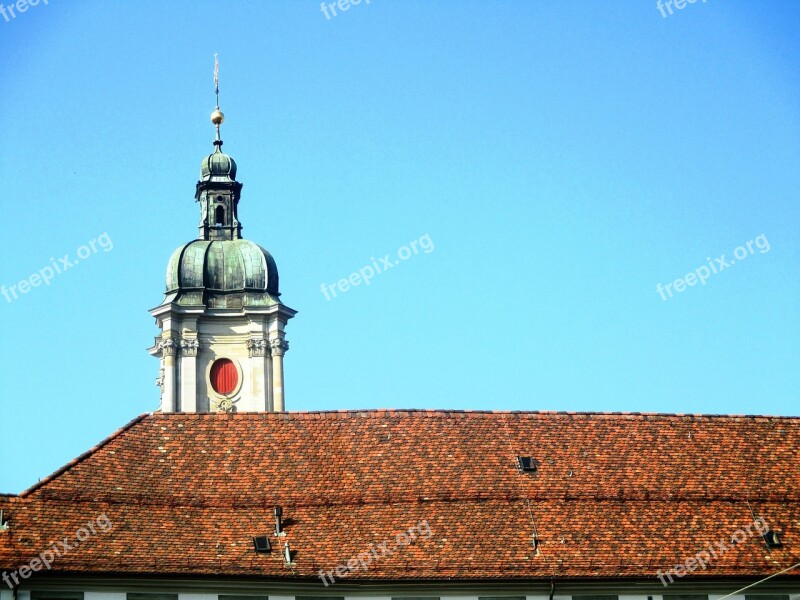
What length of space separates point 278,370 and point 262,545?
58.9 m

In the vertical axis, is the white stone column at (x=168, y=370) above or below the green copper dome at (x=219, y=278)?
below

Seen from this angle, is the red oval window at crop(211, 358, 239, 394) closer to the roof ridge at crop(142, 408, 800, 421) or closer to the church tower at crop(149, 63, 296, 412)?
the church tower at crop(149, 63, 296, 412)

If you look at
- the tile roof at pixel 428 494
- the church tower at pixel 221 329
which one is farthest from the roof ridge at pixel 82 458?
the church tower at pixel 221 329

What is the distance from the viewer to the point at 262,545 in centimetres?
5281

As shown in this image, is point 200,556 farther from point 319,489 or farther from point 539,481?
point 539,481

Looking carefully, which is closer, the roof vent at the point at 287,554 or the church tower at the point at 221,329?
the roof vent at the point at 287,554

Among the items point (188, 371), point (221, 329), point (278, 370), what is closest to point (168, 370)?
point (188, 371)

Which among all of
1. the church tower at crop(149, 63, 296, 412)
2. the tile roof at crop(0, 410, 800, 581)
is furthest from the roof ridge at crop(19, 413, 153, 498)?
the church tower at crop(149, 63, 296, 412)

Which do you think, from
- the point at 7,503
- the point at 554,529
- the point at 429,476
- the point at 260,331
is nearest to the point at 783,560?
the point at 554,529

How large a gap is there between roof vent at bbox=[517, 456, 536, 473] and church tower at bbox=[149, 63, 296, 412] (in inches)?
2101

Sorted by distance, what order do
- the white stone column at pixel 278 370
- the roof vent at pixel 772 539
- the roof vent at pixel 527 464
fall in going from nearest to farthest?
the roof vent at pixel 772 539, the roof vent at pixel 527 464, the white stone column at pixel 278 370

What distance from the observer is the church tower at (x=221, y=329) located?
11056 centimetres

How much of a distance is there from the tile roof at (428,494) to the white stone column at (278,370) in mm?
52469

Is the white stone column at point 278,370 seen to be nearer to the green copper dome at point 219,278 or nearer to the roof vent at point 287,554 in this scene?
the green copper dome at point 219,278
